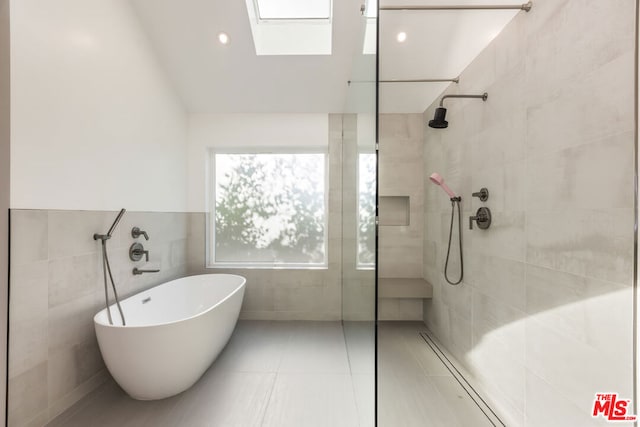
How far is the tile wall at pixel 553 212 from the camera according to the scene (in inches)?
39.5

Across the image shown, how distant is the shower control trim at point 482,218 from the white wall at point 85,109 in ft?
8.21

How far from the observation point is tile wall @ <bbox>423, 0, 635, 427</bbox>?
1.00m

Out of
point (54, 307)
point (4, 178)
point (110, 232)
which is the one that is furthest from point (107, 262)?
point (4, 178)

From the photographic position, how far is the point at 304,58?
2418 mm

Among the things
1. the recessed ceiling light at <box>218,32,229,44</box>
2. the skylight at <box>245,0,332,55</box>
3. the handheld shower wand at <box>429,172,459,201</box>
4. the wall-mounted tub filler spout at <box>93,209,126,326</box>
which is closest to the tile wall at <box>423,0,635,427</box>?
the handheld shower wand at <box>429,172,459,201</box>

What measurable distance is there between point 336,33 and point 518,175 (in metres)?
1.71

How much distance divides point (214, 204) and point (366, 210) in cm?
218

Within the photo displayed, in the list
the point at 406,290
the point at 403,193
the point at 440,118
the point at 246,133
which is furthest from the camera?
the point at 246,133

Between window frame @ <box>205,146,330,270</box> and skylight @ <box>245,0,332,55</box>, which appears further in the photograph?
window frame @ <box>205,146,330,270</box>

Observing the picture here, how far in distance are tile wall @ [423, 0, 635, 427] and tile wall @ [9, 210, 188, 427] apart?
249cm

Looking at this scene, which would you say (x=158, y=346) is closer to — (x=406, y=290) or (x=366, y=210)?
(x=366, y=210)

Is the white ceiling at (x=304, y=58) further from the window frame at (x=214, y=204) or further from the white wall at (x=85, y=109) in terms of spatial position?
the window frame at (x=214, y=204)

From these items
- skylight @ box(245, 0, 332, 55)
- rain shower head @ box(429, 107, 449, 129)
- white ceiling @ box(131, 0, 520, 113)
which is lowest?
rain shower head @ box(429, 107, 449, 129)

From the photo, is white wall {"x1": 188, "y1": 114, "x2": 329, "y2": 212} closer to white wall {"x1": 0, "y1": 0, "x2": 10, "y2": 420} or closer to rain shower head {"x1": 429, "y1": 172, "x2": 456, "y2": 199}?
rain shower head {"x1": 429, "y1": 172, "x2": 456, "y2": 199}
